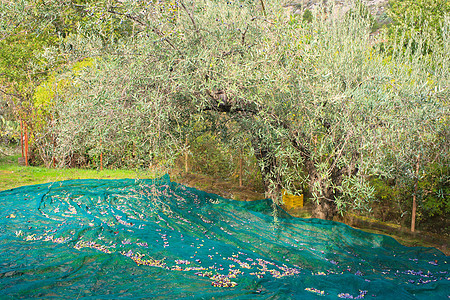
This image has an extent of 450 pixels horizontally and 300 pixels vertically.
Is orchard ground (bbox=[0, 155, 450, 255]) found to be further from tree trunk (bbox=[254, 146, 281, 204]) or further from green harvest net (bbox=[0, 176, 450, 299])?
tree trunk (bbox=[254, 146, 281, 204])

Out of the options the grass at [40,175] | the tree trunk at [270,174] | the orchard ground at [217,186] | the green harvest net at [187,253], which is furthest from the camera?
the grass at [40,175]

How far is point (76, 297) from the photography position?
3.30 metres

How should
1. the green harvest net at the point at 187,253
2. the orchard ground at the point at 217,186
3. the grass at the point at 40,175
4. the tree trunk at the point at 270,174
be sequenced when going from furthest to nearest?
the grass at the point at 40,175 → the orchard ground at the point at 217,186 → the tree trunk at the point at 270,174 → the green harvest net at the point at 187,253

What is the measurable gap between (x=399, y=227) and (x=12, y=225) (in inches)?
304

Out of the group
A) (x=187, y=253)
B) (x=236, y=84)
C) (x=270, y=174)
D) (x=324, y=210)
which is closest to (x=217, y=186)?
(x=324, y=210)

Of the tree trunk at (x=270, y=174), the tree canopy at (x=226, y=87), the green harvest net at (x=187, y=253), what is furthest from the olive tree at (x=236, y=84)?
the green harvest net at (x=187, y=253)

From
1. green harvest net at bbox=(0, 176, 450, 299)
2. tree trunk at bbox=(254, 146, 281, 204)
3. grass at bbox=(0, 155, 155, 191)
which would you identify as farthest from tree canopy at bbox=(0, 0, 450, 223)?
grass at bbox=(0, 155, 155, 191)

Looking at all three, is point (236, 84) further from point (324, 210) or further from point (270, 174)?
point (324, 210)

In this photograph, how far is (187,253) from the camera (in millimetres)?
4590

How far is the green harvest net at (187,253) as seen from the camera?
11.9 ft

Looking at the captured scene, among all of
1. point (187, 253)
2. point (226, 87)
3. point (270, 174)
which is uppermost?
point (226, 87)

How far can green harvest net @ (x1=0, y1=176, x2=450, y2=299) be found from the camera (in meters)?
3.62

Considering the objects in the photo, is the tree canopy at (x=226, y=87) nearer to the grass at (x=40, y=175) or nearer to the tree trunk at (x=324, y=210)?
the tree trunk at (x=324, y=210)

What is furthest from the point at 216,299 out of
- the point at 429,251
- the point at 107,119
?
the point at 429,251
